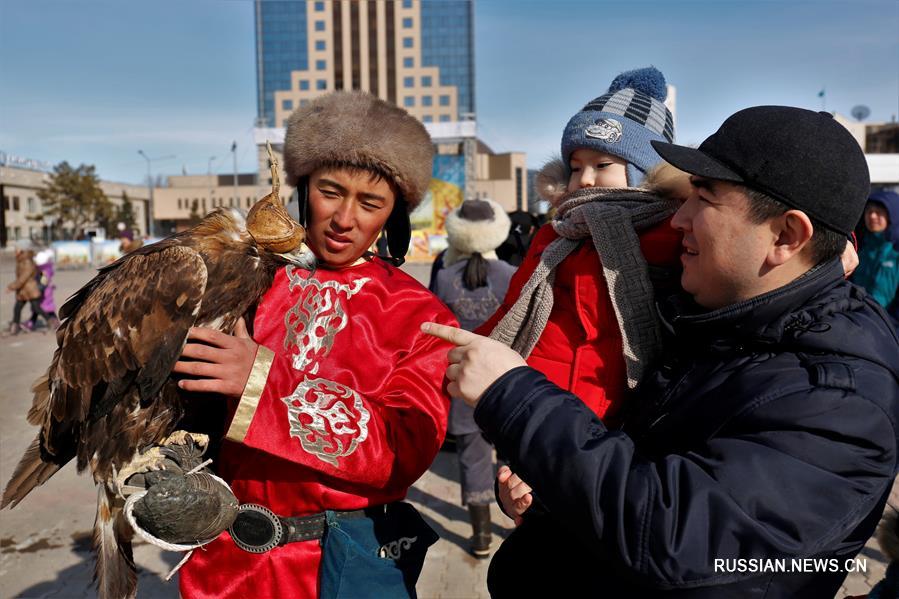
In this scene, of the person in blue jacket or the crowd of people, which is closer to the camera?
the crowd of people

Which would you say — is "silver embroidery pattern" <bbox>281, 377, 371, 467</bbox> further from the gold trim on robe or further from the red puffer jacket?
the red puffer jacket

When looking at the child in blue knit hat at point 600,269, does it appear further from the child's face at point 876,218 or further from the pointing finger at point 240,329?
the child's face at point 876,218

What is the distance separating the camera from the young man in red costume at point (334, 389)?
5.95 ft

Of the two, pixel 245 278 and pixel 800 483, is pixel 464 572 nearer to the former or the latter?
pixel 245 278

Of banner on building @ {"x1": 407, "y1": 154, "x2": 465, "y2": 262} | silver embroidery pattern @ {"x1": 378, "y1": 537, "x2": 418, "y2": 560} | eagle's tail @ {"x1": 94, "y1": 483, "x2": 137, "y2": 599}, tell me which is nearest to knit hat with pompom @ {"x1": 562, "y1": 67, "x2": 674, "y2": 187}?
silver embroidery pattern @ {"x1": 378, "y1": 537, "x2": 418, "y2": 560}

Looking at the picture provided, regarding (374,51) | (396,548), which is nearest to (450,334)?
(396,548)

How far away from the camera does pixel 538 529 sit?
71.6 inches

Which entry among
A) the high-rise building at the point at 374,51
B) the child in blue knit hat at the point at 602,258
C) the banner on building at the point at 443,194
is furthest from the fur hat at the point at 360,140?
the high-rise building at the point at 374,51

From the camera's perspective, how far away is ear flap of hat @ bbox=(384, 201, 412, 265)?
2.51 meters

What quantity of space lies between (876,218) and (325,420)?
21.1 feet

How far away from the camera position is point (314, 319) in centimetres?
220

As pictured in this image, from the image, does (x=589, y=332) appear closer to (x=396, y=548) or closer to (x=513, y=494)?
(x=513, y=494)

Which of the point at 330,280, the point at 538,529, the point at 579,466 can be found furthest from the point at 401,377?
the point at 579,466

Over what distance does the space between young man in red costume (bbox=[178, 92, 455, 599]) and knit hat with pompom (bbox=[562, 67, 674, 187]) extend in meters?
0.56
